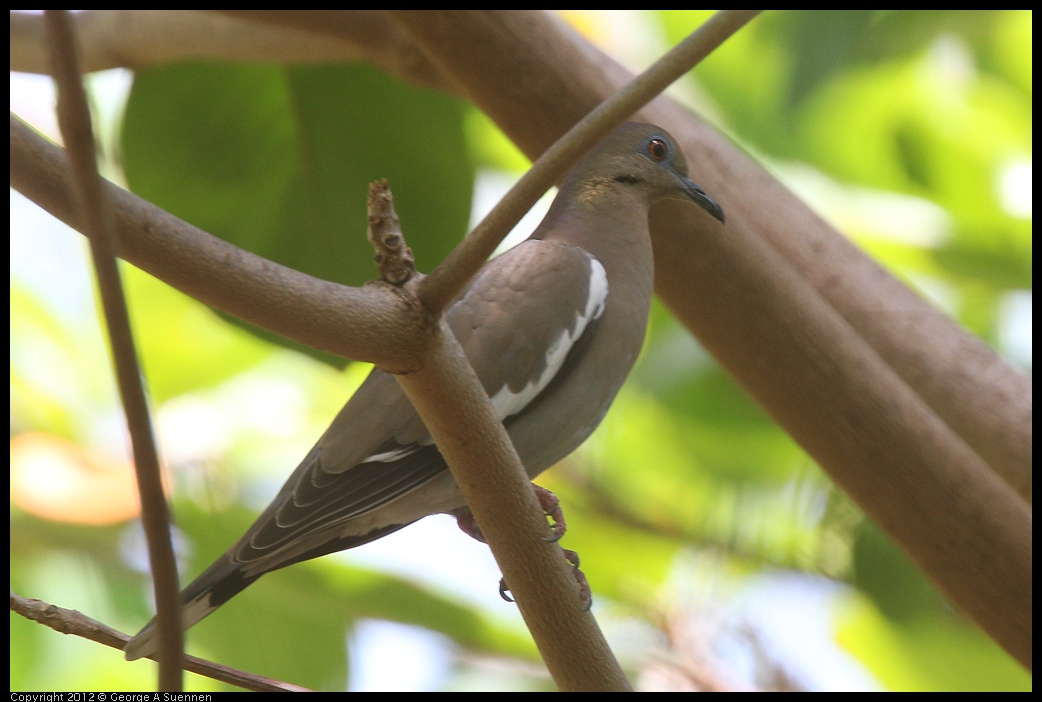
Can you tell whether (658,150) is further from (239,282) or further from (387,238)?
(239,282)

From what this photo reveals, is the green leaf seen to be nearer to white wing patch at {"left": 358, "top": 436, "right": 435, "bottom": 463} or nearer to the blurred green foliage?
the blurred green foliage

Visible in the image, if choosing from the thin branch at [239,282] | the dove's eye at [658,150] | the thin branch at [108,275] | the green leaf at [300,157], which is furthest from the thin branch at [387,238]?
the green leaf at [300,157]

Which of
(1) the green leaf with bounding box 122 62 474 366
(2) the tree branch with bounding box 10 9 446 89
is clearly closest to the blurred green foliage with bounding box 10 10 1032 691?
A: (1) the green leaf with bounding box 122 62 474 366

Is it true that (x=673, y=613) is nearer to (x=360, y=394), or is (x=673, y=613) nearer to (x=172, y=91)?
(x=360, y=394)

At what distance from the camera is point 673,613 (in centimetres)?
256

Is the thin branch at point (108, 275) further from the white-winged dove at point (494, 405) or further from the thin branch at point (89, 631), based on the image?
the white-winged dove at point (494, 405)

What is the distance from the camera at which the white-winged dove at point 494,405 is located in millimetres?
1518

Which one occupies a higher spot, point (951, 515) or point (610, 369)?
point (610, 369)

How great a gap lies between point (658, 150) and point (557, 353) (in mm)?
538

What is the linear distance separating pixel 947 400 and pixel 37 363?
268 centimetres
